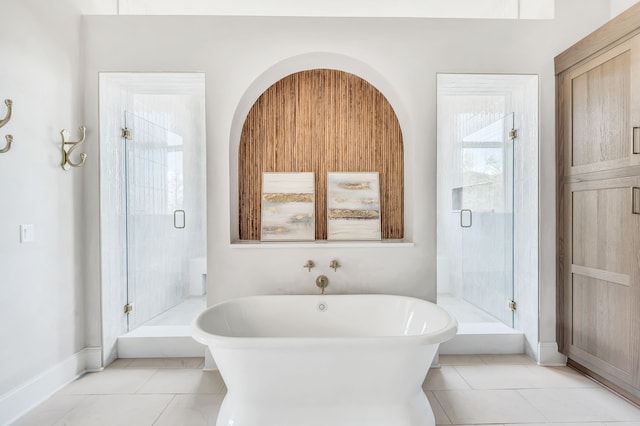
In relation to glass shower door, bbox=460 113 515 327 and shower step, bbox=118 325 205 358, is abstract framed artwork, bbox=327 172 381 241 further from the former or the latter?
shower step, bbox=118 325 205 358

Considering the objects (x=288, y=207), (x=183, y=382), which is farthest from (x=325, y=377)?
(x=288, y=207)

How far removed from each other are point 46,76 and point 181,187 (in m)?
1.31

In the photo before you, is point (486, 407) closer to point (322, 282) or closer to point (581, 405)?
point (581, 405)

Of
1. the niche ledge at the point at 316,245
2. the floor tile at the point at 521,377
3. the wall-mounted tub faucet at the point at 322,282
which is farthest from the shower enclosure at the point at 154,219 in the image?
the floor tile at the point at 521,377

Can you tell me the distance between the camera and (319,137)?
112 inches

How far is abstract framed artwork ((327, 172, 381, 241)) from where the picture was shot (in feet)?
8.86

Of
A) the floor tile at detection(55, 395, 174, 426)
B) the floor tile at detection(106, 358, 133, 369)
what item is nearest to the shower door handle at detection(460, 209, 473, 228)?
the floor tile at detection(55, 395, 174, 426)

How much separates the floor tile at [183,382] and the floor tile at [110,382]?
0.07 metres

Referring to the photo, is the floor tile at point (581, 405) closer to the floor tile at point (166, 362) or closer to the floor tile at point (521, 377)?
the floor tile at point (521, 377)

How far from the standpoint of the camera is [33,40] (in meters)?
2.11

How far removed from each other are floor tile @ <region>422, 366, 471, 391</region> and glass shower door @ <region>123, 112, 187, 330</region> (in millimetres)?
2228

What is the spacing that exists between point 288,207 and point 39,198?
4.99 ft

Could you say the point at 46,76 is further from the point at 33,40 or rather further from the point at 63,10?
the point at 63,10

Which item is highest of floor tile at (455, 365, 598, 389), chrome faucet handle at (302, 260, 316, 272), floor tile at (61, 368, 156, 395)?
chrome faucet handle at (302, 260, 316, 272)
